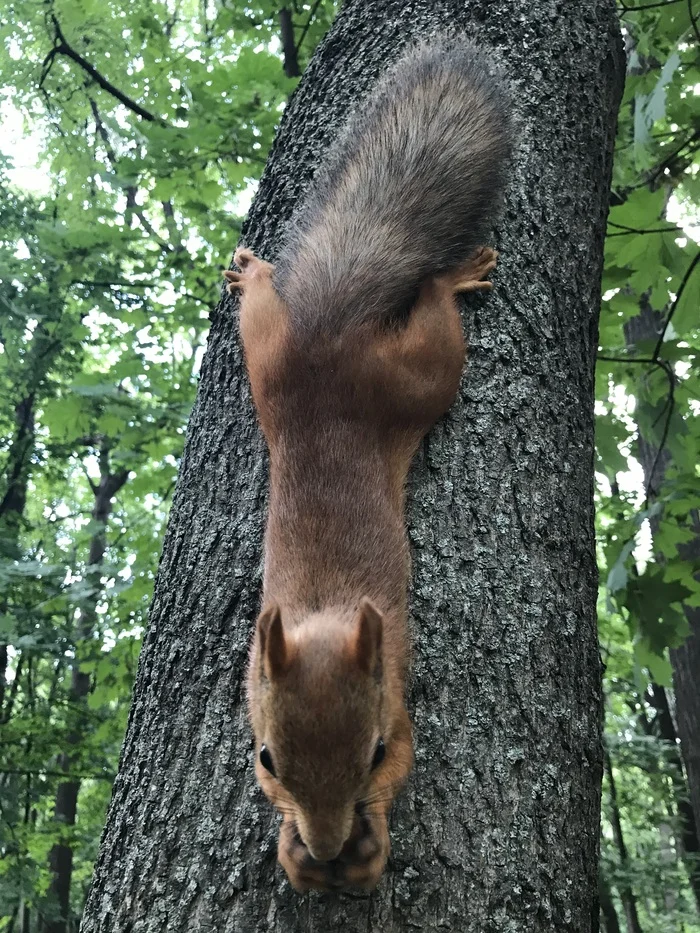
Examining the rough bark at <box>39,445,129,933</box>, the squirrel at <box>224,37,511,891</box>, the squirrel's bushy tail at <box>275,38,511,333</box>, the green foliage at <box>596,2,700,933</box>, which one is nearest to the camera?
the squirrel at <box>224,37,511,891</box>

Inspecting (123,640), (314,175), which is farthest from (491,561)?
(123,640)

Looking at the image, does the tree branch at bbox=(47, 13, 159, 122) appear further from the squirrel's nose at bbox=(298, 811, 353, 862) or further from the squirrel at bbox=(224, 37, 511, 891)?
the squirrel's nose at bbox=(298, 811, 353, 862)

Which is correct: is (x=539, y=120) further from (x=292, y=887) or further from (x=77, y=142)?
(x=77, y=142)

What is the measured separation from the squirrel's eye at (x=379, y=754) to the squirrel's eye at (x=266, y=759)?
19cm

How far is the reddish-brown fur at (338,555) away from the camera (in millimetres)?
1388

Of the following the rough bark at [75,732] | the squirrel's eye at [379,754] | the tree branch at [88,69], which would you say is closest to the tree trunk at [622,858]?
the rough bark at [75,732]

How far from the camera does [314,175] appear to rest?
8.09 ft

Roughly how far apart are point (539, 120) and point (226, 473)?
1.45 m

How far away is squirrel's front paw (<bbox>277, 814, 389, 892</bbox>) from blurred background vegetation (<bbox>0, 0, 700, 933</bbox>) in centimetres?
212

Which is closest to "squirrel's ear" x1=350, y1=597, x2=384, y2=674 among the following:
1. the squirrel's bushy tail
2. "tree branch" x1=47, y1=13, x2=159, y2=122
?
the squirrel's bushy tail

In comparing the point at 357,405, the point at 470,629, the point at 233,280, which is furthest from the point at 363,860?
the point at 233,280

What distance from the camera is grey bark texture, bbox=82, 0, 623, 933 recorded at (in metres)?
1.39

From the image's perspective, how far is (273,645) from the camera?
142 cm

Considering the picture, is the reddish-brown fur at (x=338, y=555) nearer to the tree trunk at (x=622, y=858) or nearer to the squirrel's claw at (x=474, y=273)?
the squirrel's claw at (x=474, y=273)
